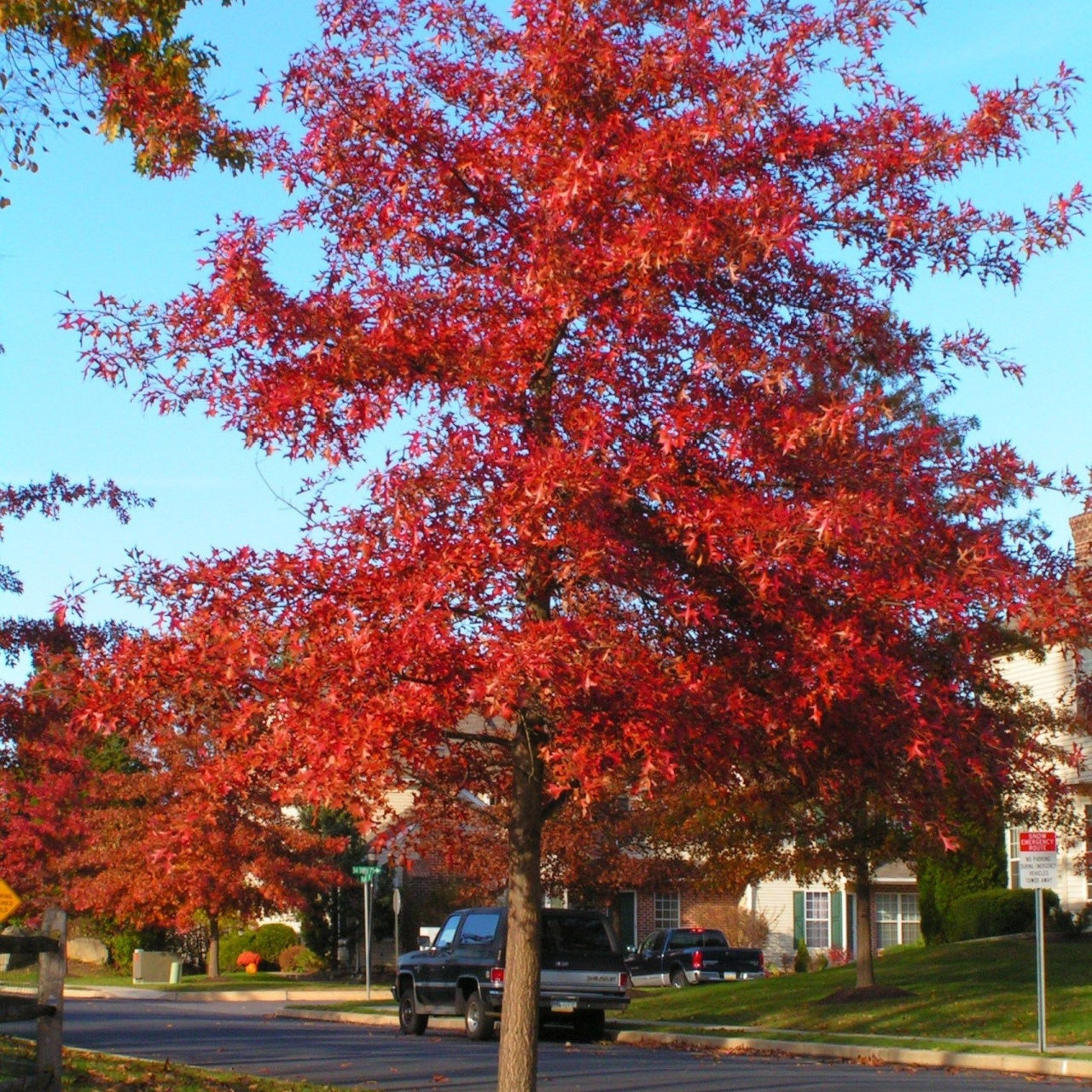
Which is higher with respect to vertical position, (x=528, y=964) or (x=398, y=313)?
(x=398, y=313)

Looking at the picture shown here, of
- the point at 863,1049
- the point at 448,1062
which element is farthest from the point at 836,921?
the point at 448,1062

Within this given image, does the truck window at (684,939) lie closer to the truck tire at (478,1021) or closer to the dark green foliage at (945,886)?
the dark green foliage at (945,886)

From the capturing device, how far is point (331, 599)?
8.56 m

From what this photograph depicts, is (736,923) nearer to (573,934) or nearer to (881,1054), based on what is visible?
(573,934)

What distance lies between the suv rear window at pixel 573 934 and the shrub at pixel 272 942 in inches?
1147

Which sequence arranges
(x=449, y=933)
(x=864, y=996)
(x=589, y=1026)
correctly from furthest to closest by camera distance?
(x=864, y=996), (x=449, y=933), (x=589, y=1026)

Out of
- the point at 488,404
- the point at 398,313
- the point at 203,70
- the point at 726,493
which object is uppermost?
the point at 203,70

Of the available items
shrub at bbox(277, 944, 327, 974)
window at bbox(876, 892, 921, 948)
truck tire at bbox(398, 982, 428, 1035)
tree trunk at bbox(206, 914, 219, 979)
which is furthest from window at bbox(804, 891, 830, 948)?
truck tire at bbox(398, 982, 428, 1035)

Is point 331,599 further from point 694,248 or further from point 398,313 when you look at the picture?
point 694,248

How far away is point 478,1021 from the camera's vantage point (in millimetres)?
22109

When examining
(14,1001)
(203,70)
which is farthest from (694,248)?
(14,1001)

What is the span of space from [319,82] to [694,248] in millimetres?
2951

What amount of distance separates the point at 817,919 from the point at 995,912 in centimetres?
1231

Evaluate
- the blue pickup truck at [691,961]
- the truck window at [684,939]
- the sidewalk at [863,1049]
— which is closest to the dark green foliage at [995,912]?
the blue pickup truck at [691,961]
